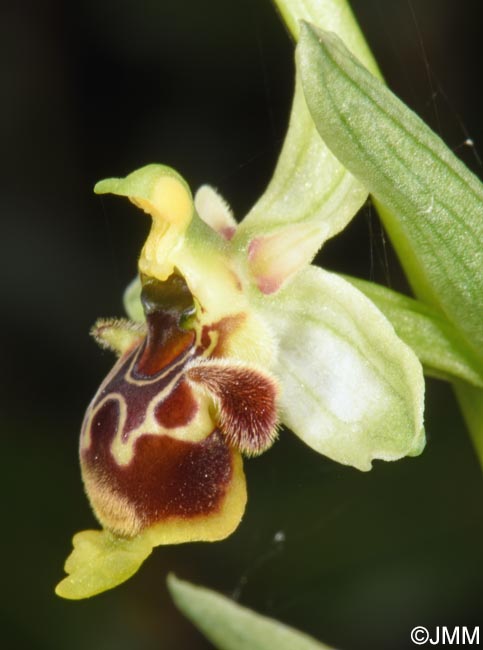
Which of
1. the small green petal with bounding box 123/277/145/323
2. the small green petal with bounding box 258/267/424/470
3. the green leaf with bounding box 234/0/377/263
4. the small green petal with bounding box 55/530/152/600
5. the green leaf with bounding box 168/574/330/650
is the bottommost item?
the green leaf with bounding box 168/574/330/650

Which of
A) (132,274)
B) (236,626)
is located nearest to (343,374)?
(236,626)

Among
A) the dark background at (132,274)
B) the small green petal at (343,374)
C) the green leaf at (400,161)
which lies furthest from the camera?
the dark background at (132,274)

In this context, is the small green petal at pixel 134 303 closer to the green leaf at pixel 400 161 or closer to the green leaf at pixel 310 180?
the green leaf at pixel 310 180

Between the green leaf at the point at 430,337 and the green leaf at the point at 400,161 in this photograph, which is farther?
the green leaf at the point at 430,337

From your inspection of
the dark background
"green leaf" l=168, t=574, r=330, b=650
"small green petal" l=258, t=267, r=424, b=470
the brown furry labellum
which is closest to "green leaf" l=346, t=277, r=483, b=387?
→ "small green petal" l=258, t=267, r=424, b=470

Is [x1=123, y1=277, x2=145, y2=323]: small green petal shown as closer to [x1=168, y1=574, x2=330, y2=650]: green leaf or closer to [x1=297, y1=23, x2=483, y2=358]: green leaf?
[x1=168, y1=574, x2=330, y2=650]: green leaf

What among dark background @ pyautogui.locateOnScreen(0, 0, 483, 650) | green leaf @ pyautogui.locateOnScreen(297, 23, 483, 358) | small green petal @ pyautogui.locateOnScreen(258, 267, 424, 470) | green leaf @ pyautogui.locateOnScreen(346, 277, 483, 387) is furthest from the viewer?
dark background @ pyautogui.locateOnScreen(0, 0, 483, 650)

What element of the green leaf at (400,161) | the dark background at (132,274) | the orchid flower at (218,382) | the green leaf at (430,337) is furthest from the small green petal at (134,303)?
the dark background at (132,274)
